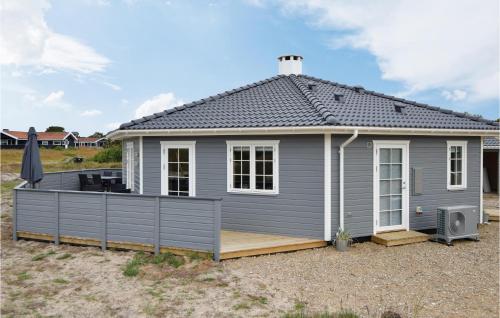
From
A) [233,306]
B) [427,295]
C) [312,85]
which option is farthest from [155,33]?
[427,295]

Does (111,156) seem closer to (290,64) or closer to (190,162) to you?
(290,64)

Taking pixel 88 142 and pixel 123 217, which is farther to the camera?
pixel 88 142

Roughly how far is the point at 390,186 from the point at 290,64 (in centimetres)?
574

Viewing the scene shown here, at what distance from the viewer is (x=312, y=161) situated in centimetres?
788

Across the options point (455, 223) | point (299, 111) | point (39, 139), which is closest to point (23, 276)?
point (299, 111)

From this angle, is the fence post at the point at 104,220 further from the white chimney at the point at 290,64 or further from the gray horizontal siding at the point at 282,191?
the white chimney at the point at 290,64

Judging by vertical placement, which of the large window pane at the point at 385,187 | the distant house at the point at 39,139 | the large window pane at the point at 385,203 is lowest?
the large window pane at the point at 385,203

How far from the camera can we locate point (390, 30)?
39.7 ft

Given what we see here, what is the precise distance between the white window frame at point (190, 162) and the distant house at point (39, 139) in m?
60.3

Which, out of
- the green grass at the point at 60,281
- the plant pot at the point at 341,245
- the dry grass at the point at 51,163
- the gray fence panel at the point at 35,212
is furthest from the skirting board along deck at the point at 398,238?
the dry grass at the point at 51,163

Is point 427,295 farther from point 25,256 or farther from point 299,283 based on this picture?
point 25,256

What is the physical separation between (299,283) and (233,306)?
1.30m

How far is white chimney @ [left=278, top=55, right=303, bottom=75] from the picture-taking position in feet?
40.7

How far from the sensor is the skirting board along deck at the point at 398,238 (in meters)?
7.91
